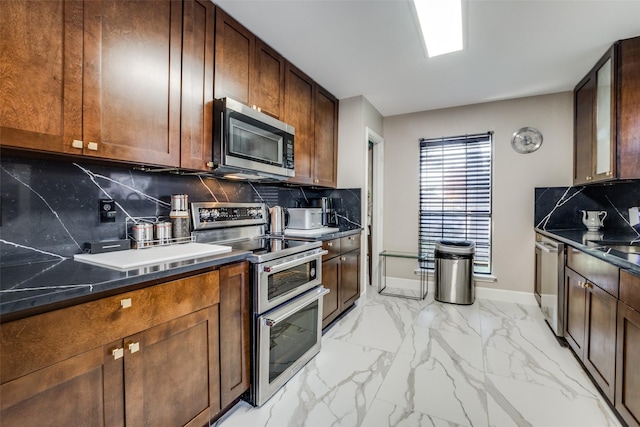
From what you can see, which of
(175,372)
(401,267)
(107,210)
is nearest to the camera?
(175,372)

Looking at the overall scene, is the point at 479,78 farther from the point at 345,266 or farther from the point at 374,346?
the point at 374,346

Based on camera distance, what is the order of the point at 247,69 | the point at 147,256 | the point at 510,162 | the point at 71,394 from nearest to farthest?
the point at 71,394, the point at 147,256, the point at 247,69, the point at 510,162

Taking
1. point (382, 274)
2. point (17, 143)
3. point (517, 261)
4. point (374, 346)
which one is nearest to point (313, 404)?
point (374, 346)

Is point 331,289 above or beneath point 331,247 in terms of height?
beneath

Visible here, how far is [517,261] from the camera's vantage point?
332 cm

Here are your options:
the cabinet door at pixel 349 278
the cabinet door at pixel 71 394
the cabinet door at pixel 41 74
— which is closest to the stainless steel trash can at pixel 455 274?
the cabinet door at pixel 349 278

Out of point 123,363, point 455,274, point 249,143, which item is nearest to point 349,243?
point 455,274

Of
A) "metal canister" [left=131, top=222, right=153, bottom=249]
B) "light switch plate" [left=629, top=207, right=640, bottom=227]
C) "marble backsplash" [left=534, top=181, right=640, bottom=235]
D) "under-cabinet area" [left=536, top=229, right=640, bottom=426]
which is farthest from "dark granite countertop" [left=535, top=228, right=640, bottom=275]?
"metal canister" [left=131, top=222, right=153, bottom=249]

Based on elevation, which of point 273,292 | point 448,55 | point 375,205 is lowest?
point 273,292

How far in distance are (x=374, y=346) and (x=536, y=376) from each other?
1.08 m

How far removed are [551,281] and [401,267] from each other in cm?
164

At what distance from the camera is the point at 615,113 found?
2.19 m

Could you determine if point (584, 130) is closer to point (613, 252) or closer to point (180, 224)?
point (613, 252)

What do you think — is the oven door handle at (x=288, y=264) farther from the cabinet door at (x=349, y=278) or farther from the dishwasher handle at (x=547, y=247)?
the dishwasher handle at (x=547, y=247)
